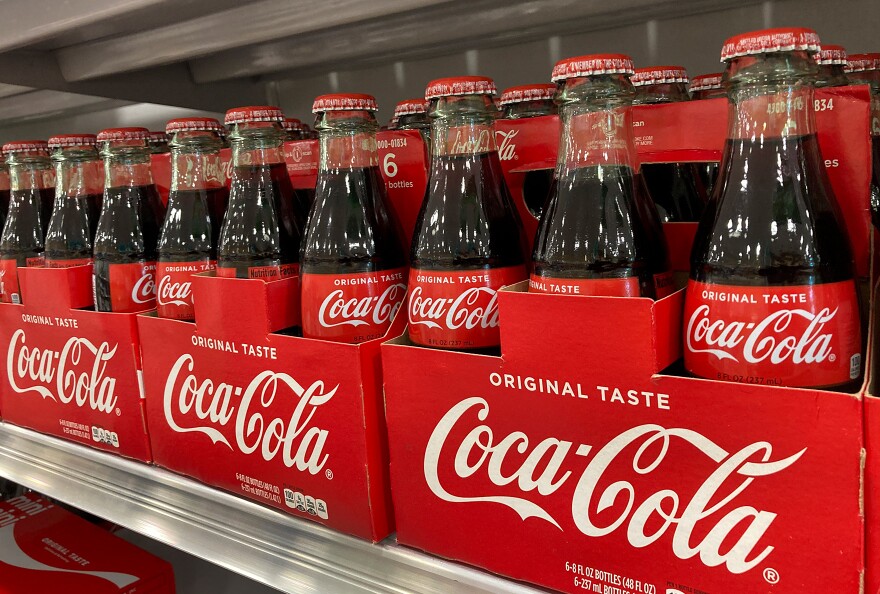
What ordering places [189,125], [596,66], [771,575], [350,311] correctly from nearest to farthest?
[771,575] < [596,66] < [350,311] < [189,125]

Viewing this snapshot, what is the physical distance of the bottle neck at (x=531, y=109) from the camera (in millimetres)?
1032

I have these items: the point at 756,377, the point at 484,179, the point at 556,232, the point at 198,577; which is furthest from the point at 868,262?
the point at 198,577

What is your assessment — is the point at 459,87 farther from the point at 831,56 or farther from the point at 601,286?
the point at 831,56

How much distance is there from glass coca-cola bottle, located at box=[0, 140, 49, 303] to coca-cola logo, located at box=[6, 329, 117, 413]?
169 millimetres

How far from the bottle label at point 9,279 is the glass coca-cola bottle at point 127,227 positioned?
0.34 meters

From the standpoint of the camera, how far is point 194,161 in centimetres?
118

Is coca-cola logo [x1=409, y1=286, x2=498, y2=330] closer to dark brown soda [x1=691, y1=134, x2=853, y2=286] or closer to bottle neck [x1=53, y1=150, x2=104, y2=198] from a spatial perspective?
dark brown soda [x1=691, y1=134, x2=853, y2=286]

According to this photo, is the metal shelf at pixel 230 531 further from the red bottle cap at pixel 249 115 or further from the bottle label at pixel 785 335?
the red bottle cap at pixel 249 115

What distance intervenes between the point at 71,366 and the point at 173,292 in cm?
29

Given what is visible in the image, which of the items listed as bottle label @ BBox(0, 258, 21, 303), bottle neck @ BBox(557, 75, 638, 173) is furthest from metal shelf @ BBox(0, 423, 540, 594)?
bottle neck @ BBox(557, 75, 638, 173)

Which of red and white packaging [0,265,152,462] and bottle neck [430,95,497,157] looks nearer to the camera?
bottle neck [430,95,497,157]

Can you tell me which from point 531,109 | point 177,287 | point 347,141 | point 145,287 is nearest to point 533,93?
point 531,109

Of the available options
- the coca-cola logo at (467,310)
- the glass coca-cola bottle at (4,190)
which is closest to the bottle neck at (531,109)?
the coca-cola logo at (467,310)

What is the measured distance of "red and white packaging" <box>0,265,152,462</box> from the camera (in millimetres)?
1134
